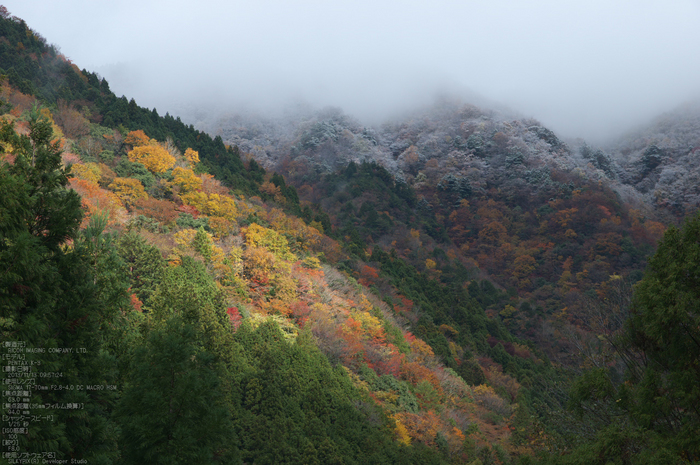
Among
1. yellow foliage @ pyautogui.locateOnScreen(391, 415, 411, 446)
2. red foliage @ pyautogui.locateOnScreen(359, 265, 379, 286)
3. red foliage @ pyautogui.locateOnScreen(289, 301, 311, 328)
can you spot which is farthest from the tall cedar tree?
red foliage @ pyautogui.locateOnScreen(359, 265, 379, 286)

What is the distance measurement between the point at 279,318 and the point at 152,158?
17.1 meters

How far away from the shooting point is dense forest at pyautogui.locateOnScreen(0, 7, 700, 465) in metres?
8.49

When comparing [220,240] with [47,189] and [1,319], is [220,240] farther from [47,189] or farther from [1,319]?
[1,319]

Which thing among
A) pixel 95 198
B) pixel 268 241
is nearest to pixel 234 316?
pixel 268 241

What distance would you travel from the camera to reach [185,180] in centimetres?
3394

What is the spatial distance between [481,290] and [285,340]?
4716 cm

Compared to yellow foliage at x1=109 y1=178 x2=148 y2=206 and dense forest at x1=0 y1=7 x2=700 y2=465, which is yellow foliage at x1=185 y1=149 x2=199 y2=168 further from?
yellow foliage at x1=109 y1=178 x2=148 y2=206

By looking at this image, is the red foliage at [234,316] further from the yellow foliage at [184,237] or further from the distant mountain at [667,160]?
the distant mountain at [667,160]

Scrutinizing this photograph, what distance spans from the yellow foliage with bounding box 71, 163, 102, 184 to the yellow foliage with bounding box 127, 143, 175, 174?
546cm

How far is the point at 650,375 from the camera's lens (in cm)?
828

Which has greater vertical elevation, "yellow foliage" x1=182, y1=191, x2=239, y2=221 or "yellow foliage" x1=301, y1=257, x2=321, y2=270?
"yellow foliage" x1=182, y1=191, x2=239, y2=221

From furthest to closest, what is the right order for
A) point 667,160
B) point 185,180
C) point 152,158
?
point 667,160 → point 152,158 → point 185,180

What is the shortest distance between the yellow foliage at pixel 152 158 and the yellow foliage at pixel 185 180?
47.7 inches

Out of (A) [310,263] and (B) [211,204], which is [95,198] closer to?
(B) [211,204]
